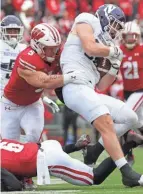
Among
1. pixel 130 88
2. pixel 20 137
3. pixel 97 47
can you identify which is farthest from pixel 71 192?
pixel 130 88

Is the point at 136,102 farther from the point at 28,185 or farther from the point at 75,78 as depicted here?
the point at 28,185

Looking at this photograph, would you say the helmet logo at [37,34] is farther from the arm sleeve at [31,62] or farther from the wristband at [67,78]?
the wristband at [67,78]

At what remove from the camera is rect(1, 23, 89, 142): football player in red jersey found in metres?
6.89

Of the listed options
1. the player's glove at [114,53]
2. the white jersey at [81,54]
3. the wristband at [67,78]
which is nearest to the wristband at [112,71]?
the white jersey at [81,54]

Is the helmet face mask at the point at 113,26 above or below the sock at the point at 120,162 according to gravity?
above

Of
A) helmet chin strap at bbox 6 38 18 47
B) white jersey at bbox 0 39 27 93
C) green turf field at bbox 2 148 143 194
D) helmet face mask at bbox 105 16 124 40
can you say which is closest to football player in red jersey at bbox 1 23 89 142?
helmet face mask at bbox 105 16 124 40

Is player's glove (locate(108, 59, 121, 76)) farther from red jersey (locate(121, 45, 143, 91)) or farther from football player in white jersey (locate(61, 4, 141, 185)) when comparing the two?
red jersey (locate(121, 45, 143, 91))

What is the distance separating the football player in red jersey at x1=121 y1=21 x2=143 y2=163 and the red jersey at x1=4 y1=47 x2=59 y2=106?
2.63 meters

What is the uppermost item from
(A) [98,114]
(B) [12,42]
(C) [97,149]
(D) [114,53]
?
(D) [114,53]

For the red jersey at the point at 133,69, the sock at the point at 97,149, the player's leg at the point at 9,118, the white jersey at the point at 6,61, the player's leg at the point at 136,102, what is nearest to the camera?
the sock at the point at 97,149

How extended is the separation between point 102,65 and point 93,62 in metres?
0.12

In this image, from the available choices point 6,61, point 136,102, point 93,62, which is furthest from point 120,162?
point 136,102

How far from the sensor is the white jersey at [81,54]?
22.9ft

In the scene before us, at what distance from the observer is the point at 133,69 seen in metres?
10.3
